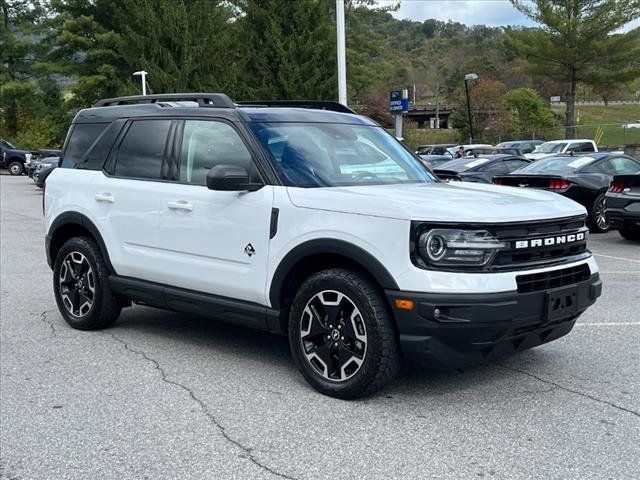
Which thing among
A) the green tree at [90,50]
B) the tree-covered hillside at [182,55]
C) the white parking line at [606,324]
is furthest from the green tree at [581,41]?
the white parking line at [606,324]

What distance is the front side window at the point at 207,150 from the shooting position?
521 centimetres

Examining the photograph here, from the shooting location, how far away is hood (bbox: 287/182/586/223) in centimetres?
419

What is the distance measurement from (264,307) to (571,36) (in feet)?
162

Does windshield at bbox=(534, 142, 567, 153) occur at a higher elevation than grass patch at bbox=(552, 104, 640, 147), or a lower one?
lower

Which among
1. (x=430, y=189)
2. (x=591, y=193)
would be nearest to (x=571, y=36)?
(x=591, y=193)

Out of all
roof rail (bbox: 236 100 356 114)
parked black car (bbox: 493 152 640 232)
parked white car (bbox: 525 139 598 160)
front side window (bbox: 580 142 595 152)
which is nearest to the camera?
roof rail (bbox: 236 100 356 114)

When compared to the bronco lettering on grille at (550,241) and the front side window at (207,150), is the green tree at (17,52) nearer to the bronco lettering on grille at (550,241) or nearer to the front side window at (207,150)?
the front side window at (207,150)

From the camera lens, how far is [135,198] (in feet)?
19.1

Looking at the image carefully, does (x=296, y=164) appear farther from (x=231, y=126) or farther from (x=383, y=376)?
(x=383, y=376)

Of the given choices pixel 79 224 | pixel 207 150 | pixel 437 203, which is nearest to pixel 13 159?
pixel 79 224

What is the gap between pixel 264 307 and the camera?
494cm

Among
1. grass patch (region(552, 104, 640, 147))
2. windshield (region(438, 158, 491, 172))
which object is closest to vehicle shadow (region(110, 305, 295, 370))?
windshield (region(438, 158, 491, 172))

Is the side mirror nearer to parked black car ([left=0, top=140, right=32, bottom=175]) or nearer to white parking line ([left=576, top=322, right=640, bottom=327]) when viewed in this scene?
white parking line ([left=576, top=322, right=640, bottom=327])

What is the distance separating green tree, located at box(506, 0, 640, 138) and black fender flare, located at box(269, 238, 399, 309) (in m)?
45.9
